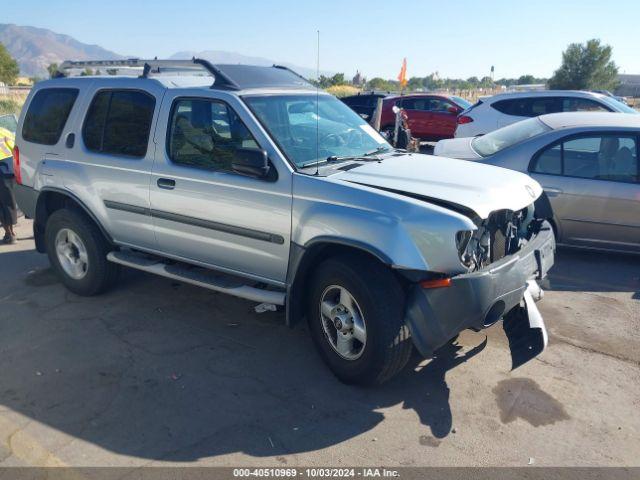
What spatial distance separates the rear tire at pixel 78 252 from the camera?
4996 millimetres

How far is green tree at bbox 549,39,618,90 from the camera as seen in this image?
173 feet

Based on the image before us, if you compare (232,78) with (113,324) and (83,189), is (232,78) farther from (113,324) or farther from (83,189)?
(113,324)

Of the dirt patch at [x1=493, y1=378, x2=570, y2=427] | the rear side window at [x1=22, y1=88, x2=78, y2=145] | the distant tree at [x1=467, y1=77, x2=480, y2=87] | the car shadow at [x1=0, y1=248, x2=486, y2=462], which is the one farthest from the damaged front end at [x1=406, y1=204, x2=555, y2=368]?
the distant tree at [x1=467, y1=77, x2=480, y2=87]

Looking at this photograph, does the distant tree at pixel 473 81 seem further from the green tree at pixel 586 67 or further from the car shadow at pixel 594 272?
the car shadow at pixel 594 272

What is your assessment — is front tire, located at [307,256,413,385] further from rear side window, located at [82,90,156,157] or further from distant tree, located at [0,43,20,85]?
distant tree, located at [0,43,20,85]

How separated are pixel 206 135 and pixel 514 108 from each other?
8385mm

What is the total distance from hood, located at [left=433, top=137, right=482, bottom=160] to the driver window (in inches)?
124

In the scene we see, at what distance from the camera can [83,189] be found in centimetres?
489

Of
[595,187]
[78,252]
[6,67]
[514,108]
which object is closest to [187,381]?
Answer: [78,252]

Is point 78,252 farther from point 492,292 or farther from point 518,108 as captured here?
point 518,108

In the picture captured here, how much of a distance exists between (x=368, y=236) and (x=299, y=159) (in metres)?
0.93

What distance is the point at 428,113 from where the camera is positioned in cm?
1569

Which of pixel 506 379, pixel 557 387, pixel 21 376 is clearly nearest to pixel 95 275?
pixel 21 376

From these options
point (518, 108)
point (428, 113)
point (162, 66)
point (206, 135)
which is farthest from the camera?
point (428, 113)
